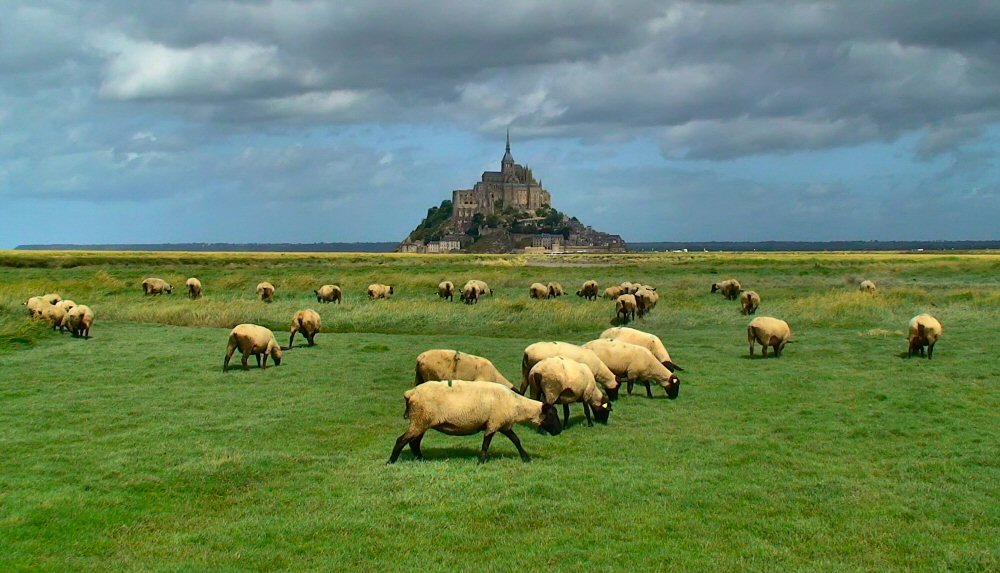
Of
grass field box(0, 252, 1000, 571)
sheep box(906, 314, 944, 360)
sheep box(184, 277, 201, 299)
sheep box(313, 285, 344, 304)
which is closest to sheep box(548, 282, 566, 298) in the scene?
sheep box(313, 285, 344, 304)

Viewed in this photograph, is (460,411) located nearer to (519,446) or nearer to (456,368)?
(519,446)

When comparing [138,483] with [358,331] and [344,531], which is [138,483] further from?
[358,331]

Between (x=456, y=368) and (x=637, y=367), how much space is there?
144 inches

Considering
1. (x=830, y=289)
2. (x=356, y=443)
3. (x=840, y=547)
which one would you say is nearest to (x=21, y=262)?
(x=830, y=289)

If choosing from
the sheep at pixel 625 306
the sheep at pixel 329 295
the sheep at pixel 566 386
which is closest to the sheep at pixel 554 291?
the sheep at pixel 329 295

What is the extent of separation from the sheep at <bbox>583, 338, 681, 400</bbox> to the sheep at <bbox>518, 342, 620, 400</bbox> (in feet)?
2.16

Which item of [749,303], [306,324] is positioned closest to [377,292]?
[306,324]

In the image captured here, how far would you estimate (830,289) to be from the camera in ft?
138

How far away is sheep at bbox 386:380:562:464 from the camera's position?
33.6ft

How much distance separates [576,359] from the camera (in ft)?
46.3

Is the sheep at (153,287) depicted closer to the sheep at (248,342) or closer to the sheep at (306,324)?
the sheep at (306,324)

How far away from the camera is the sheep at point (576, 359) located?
1405 cm

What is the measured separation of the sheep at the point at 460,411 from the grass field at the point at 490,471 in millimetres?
380

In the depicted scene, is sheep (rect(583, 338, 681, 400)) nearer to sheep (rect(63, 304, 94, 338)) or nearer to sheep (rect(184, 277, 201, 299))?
sheep (rect(63, 304, 94, 338))
